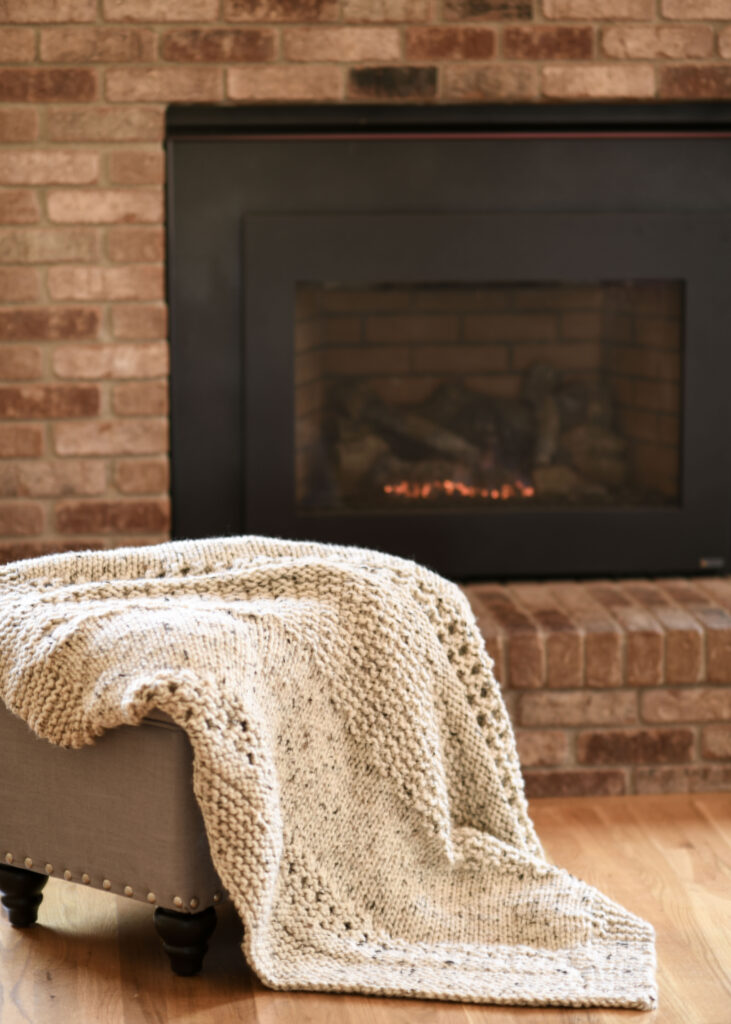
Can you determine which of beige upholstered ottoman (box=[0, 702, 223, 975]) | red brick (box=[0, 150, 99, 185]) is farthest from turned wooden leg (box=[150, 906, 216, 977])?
red brick (box=[0, 150, 99, 185])

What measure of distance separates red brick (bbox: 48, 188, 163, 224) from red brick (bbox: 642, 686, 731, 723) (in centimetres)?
120

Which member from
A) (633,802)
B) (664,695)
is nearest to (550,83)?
(664,695)

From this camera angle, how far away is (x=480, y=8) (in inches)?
96.9

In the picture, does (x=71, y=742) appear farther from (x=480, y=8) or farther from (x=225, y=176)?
(x=480, y=8)

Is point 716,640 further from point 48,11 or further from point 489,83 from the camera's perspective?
point 48,11

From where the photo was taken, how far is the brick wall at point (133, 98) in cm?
244

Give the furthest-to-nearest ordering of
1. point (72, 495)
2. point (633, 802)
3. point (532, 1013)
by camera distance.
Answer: point (72, 495) < point (633, 802) < point (532, 1013)

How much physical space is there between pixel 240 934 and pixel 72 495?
98 centimetres

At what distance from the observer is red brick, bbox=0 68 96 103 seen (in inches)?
95.8

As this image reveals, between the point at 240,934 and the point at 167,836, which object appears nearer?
the point at 167,836

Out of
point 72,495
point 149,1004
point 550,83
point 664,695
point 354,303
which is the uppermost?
point 550,83

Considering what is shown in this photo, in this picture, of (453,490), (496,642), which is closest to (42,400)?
(453,490)

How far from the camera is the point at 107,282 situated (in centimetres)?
251

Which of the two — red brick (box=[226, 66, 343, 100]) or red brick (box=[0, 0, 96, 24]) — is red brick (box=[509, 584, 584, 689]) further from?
red brick (box=[0, 0, 96, 24])
